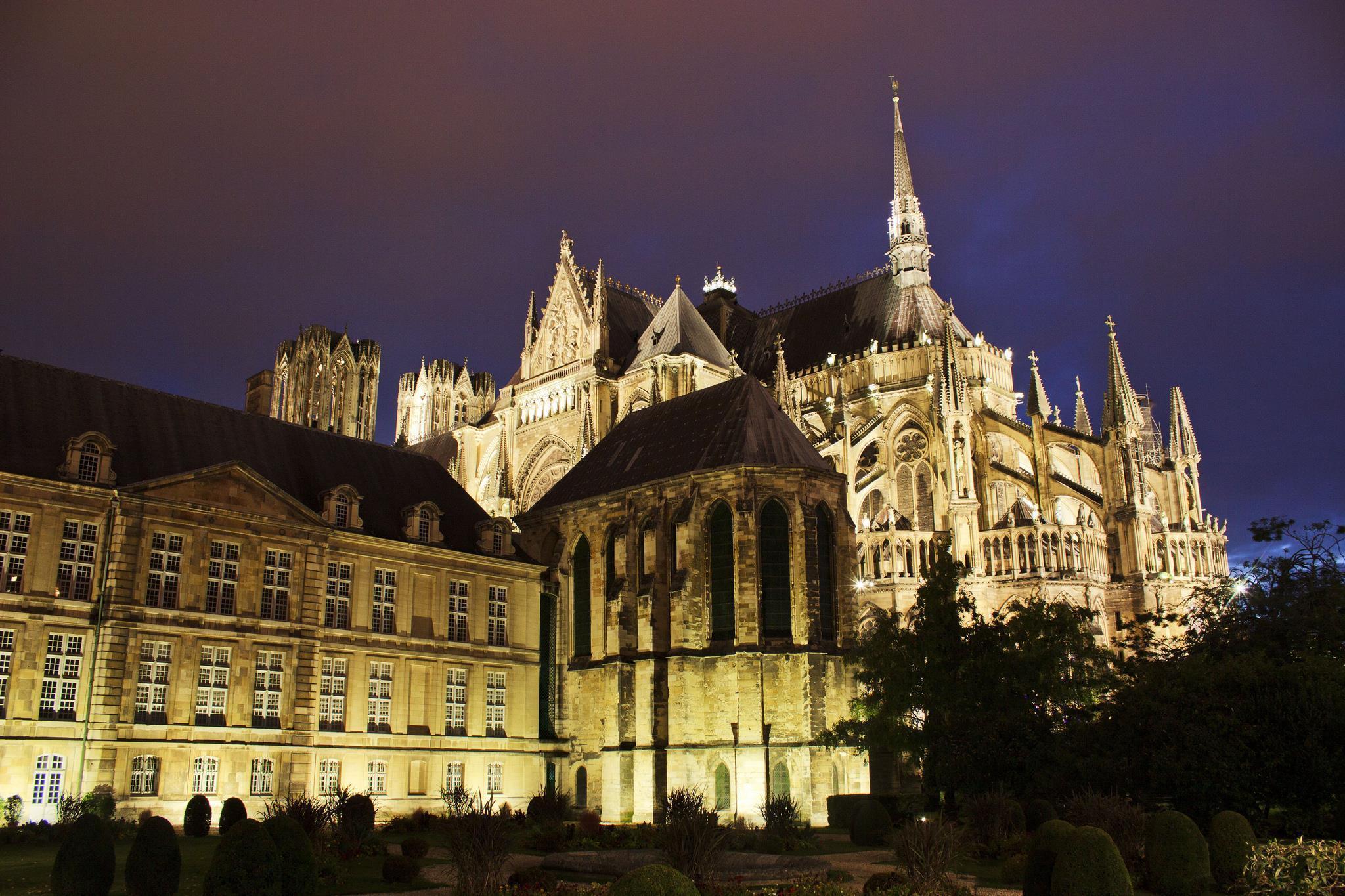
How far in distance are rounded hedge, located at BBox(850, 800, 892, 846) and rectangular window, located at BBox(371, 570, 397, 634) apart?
56.0ft

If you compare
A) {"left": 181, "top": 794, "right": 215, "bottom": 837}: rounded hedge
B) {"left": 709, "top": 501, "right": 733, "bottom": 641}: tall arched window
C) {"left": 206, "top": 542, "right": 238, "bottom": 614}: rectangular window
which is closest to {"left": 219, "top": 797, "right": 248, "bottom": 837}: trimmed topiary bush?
{"left": 181, "top": 794, "right": 215, "bottom": 837}: rounded hedge

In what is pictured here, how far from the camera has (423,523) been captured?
1587 inches

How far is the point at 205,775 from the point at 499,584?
508 inches

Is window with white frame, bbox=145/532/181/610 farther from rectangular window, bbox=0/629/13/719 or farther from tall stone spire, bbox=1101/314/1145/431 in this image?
tall stone spire, bbox=1101/314/1145/431

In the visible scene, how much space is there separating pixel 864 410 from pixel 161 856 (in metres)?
47.9

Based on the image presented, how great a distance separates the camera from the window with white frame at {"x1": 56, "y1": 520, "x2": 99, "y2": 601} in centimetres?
3102

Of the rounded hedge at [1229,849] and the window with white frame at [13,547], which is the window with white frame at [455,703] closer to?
the window with white frame at [13,547]

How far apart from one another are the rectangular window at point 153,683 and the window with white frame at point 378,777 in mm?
6958

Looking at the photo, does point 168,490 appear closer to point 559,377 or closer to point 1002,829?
point 1002,829

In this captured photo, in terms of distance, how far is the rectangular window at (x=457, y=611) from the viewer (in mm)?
40062

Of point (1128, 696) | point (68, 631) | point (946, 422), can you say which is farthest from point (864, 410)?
point (68, 631)

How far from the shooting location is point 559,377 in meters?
65.7

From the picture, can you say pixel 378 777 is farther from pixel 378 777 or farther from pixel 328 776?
pixel 328 776

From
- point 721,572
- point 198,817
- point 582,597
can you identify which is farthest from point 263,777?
point 721,572
